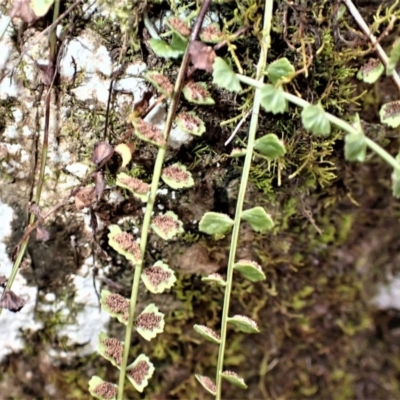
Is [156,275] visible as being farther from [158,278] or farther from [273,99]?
[273,99]

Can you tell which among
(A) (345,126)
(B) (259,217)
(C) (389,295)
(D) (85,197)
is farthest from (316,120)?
(C) (389,295)

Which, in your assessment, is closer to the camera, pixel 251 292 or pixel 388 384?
pixel 251 292

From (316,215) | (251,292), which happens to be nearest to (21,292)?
(251,292)

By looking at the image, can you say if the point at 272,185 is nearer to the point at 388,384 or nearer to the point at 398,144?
the point at 398,144

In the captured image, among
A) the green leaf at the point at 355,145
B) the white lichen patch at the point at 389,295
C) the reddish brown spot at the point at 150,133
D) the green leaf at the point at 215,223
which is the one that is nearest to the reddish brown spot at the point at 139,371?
the green leaf at the point at 215,223

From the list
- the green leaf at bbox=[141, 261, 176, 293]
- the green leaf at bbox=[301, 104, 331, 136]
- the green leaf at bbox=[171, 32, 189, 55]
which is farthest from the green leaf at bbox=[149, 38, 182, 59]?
the green leaf at bbox=[141, 261, 176, 293]

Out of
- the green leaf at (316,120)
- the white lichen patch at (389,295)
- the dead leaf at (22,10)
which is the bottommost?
the white lichen patch at (389,295)

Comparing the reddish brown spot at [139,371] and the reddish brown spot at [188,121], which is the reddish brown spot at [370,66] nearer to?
the reddish brown spot at [188,121]
